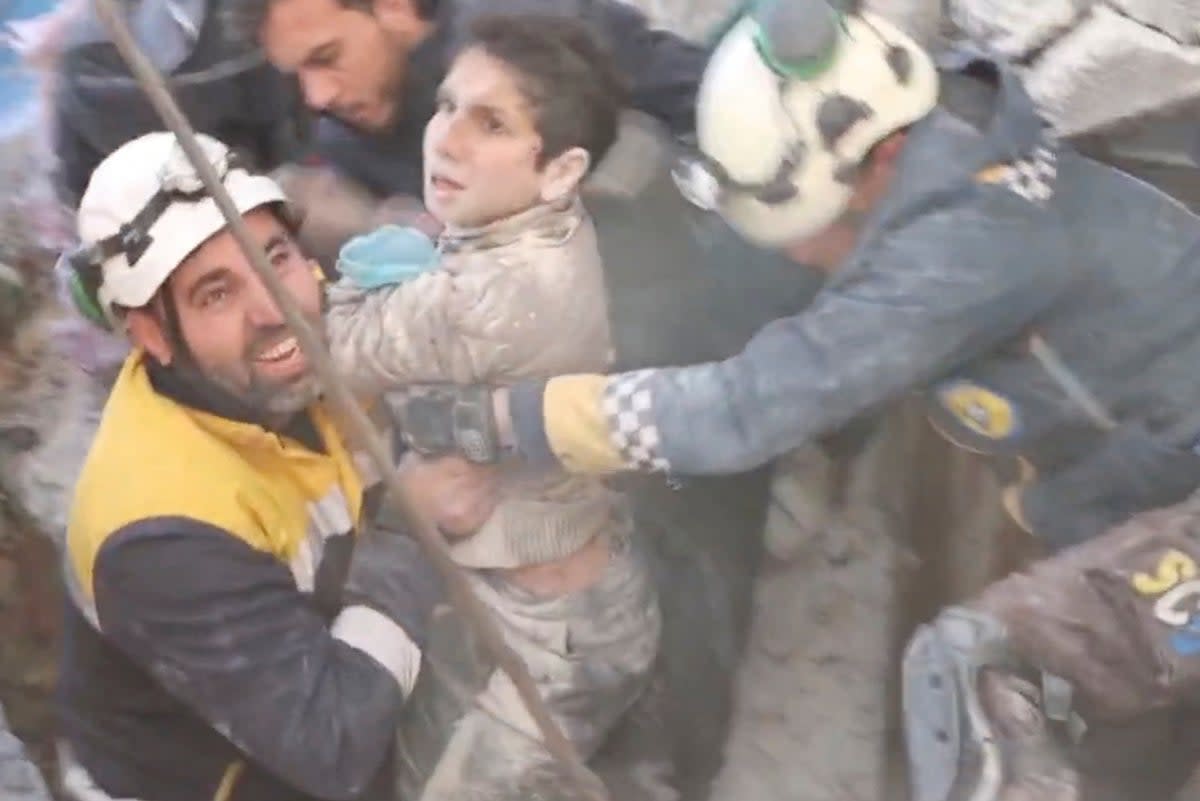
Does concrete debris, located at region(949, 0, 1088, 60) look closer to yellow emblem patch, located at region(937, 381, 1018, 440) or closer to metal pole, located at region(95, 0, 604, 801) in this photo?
yellow emblem patch, located at region(937, 381, 1018, 440)

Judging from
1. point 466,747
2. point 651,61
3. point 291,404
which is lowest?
point 466,747

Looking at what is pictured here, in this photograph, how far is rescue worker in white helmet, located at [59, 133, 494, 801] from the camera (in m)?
0.67

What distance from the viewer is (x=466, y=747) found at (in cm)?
73

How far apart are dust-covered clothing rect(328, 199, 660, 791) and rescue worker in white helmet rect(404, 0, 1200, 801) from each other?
18mm

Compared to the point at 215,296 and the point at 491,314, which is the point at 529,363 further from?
the point at 215,296

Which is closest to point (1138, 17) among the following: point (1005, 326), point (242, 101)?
point (1005, 326)

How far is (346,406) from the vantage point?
0.66 m

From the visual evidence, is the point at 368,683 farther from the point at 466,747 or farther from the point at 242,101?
the point at 242,101

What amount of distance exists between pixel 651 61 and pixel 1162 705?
37 cm

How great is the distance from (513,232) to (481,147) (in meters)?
0.04

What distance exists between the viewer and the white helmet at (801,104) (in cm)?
66

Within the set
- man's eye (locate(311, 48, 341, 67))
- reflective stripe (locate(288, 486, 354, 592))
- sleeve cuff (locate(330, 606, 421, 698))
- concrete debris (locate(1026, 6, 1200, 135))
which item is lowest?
sleeve cuff (locate(330, 606, 421, 698))

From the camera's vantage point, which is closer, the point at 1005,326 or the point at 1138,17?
the point at 1005,326

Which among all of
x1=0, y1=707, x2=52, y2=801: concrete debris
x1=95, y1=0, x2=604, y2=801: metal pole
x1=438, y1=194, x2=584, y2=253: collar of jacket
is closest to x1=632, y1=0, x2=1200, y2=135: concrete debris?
x1=438, y1=194, x2=584, y2=253: collar of jacket
